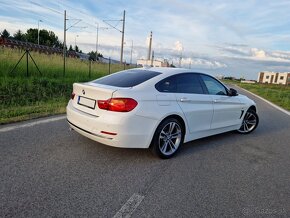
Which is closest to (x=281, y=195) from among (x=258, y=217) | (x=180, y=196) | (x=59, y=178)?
(x=258, y=217)

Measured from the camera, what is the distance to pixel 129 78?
482cm

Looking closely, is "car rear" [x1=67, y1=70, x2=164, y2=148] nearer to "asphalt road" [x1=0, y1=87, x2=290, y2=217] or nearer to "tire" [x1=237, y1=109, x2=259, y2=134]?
"asphalt road" [x1=0, y1=87, x2=290, y2=217]

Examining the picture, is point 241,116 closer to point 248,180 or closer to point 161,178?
point 248,180

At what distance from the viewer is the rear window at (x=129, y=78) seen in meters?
4.58

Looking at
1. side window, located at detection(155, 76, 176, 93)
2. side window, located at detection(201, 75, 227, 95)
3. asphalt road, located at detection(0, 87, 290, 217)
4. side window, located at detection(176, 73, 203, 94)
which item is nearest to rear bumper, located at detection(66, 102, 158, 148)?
asphalt road, located at detection(0, 87, 290, 217)

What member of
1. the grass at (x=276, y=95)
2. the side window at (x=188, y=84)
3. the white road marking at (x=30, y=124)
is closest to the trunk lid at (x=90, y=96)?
the side window at (x=188, y=84)

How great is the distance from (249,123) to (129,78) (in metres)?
3.83

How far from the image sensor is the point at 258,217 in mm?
3053

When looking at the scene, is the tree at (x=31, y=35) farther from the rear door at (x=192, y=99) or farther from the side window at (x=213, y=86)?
the rear door at (x=192, y=99)

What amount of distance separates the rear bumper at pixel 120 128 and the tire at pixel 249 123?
11.4ft

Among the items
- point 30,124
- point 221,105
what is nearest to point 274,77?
point 221,105

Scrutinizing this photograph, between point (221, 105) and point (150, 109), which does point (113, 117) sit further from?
point (221, 105)

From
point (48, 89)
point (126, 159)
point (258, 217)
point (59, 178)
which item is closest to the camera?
point (258, 217)

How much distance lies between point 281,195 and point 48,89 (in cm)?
917
